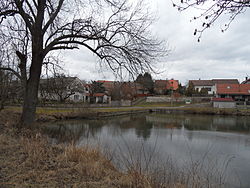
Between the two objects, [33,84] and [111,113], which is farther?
[111,113]

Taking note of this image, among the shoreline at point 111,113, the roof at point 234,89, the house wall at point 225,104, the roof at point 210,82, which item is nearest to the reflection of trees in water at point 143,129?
the shoreline at point 111,113

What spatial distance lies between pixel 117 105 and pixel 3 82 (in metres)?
24.8

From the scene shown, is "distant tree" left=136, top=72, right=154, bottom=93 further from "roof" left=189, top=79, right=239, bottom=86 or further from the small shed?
"roof" left=189, top=79, right=239, bottom=86

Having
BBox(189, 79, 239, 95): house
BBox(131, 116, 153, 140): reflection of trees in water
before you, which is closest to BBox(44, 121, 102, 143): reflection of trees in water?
BBox(131, 116, 153, 140): reflection of trees in water

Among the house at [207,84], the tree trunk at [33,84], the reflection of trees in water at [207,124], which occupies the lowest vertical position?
the reflection of trees in water at [207,124]

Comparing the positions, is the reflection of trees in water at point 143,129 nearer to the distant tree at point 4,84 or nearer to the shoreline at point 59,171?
the shoreline at point 59,171

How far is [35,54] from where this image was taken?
616cm

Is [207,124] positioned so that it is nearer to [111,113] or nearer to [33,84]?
[111,113]

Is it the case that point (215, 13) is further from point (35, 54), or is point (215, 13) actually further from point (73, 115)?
point (73, 115)

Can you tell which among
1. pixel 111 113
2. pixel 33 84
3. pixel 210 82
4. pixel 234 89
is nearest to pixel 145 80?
pixel 33 84

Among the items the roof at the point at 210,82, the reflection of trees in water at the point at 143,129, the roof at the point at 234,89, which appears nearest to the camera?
the reflection of trees in water at the point at 143,129

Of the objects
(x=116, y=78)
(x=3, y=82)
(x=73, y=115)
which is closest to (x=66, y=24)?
(x=116, y=78)

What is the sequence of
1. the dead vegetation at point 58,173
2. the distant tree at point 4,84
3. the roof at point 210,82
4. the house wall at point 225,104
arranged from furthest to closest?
the roof at point 210,82 < the house wall at point 225,104 < the distant tree at point 4,84 < the dead vegetation at point 58,173

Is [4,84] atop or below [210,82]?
below
